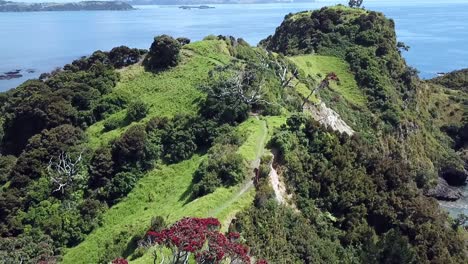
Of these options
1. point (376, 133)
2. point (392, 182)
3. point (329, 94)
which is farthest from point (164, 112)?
point (376, 133)

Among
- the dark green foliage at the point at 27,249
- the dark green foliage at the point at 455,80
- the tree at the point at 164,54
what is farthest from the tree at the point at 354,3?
the dark green foliage at the point at 27,249

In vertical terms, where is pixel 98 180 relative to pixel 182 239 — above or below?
below

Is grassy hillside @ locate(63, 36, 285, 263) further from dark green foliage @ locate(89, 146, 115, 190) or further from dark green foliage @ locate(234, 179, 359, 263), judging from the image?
dark green foliage @ locate(89, 146, 115, 190)

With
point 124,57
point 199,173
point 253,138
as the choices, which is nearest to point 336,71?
point 124,57

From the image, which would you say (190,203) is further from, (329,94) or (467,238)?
(329,94)

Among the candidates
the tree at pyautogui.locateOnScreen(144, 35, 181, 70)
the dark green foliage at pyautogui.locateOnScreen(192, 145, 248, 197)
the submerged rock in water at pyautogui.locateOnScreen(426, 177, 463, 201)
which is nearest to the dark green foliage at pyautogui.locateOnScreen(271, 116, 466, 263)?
the dark green foliage at pyautogui.locateOnScreen(192, 145, 248, 197)

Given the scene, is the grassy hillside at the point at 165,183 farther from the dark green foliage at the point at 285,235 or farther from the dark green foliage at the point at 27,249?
the dark green foliage at the point at 27,249

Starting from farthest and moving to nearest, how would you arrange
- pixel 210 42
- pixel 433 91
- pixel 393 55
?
pixel 433 91 → pixel 393 55 → pixel 210 42
